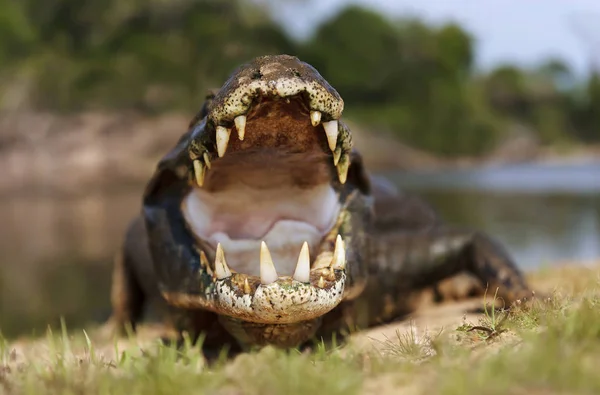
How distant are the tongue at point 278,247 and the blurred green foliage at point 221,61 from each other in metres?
29.2

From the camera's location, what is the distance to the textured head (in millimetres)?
2387

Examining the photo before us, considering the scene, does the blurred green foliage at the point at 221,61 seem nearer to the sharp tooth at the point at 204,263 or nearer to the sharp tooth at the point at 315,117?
the sharp tooth at the point at 204,263

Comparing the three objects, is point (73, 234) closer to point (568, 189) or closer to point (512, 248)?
point (512, 248)

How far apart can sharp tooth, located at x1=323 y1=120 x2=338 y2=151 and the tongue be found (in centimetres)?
55

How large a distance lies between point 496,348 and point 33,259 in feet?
28.3

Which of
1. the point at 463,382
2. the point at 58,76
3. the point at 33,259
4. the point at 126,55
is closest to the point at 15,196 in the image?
the point at 58,76

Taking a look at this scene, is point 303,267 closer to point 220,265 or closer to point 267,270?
point 267,270

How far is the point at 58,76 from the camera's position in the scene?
31.5 m

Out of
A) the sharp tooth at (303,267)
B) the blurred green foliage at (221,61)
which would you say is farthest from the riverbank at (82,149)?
the sharp tooth at (303,267)

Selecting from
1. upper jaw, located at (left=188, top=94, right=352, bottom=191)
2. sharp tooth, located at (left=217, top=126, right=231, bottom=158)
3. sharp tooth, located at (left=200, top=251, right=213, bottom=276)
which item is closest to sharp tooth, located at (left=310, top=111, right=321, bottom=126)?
upper jaw, located at (left=188, top=94, right=352, bottom=191)

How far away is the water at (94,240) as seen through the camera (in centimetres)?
684

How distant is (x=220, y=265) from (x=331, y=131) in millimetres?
660

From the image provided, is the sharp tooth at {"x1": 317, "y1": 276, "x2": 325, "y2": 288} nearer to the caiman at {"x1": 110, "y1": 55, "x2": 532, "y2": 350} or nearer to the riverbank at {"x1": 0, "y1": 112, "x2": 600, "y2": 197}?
the caiman at {"x1": 110, "y1": 55, "x2": 532, "y2": 350}

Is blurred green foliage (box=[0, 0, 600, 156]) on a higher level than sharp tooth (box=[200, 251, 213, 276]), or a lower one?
higher
